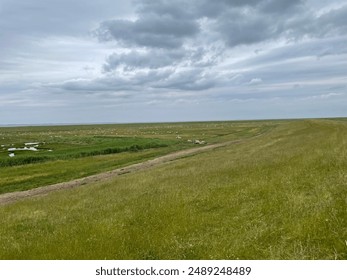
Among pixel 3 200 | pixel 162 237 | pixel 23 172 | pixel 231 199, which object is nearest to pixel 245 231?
pixel 162 237

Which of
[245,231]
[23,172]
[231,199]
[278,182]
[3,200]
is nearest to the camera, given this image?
[245,231]

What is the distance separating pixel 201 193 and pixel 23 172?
31220mm

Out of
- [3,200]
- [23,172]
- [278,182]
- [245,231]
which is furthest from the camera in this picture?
[23,172]

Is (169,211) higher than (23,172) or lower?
higher

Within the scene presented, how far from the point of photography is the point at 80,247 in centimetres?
884

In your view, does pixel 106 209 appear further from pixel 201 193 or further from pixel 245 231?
pixel 245 231

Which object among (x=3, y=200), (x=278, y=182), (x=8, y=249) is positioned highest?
(x=278, y=182)

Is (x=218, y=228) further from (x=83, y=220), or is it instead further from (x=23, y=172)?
(x=23, y=172)
